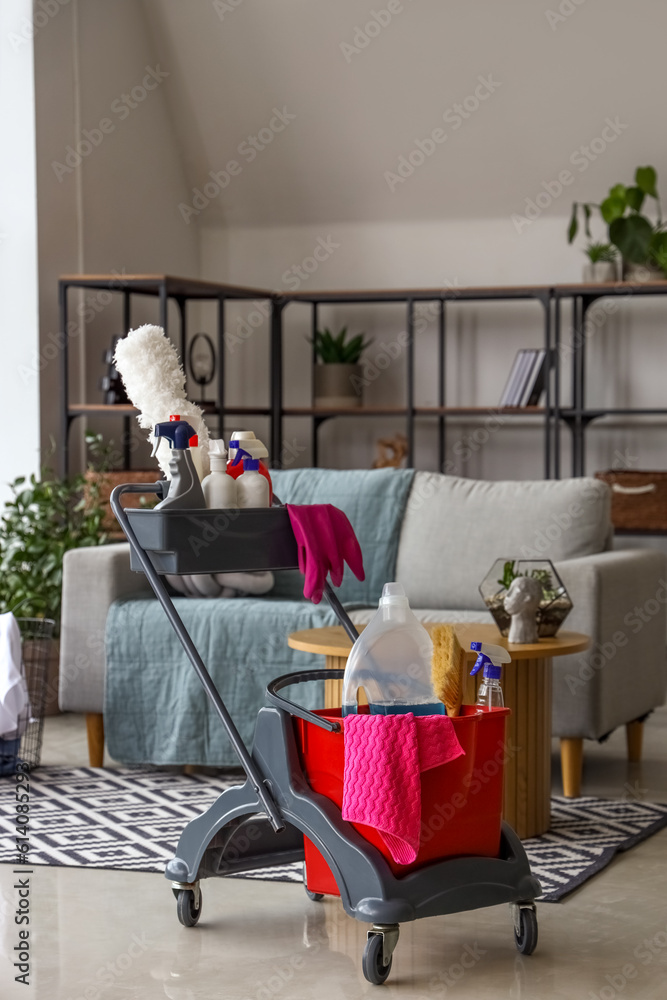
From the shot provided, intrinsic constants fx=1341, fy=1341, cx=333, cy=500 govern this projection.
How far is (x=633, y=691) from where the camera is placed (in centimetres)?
368

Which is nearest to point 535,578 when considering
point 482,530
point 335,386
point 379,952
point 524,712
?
point 524,712

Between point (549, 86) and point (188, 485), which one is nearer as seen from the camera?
point (188, 485)

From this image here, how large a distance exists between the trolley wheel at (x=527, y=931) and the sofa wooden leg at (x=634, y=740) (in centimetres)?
159

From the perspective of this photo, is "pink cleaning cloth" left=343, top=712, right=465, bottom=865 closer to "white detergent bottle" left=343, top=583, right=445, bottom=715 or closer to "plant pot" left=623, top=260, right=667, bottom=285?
"white detergent bottle" left=343, top=583, right=445, bottom=715

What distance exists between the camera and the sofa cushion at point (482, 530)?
12.5 feet

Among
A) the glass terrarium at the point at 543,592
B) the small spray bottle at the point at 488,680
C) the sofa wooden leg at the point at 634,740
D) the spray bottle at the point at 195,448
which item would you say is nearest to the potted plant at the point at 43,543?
the glass terrarium at the point at 543,592

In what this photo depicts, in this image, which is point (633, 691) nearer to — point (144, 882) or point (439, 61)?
point (144, 882)

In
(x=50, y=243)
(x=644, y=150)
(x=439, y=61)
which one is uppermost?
(x=439, y=61)

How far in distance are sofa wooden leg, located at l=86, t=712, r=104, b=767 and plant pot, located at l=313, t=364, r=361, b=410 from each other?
2.30m

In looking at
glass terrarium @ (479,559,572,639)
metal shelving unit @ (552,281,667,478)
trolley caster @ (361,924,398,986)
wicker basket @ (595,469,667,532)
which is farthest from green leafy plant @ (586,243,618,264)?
trolley caster @ (361,924,398,986)

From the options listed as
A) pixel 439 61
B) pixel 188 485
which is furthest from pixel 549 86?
pixel 188 485

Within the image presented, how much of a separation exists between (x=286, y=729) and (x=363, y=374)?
3796 millimetres

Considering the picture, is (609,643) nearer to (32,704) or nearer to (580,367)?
(32,704)

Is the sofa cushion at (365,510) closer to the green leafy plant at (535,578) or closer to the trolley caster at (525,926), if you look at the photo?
the green leafy plant at (535,578)
